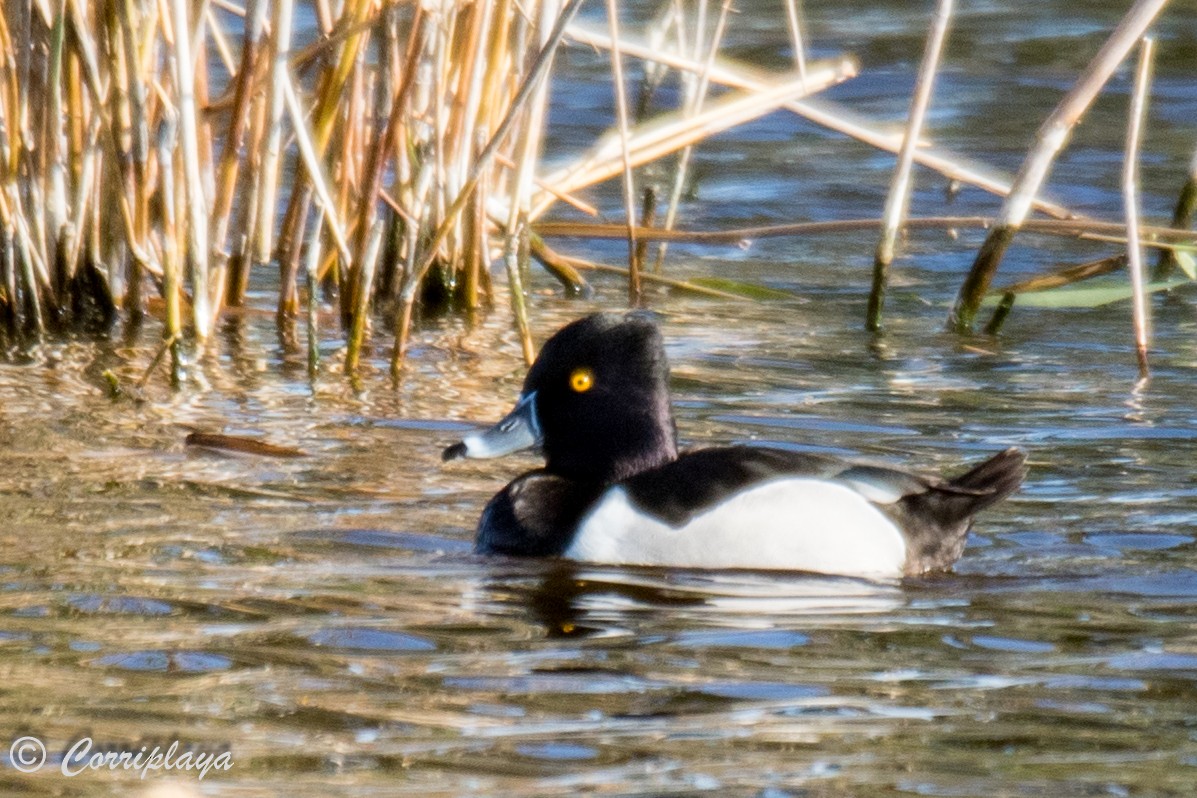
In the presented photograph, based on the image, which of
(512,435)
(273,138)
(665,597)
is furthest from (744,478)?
(273,138)

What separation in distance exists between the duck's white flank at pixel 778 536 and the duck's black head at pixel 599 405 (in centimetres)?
42

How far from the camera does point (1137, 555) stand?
542 centimetres

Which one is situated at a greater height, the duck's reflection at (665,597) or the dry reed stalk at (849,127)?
the dry reed stalk at (849,127)

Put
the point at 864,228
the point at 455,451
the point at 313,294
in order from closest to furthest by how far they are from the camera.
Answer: the point at 455,451 < the point at 313,294 < the point at 864,228

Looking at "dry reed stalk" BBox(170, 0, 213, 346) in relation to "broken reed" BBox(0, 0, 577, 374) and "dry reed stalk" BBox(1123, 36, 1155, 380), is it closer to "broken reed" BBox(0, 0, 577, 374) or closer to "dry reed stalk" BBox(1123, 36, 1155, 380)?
"broken reed" BBox(0, 0, 577, 374)

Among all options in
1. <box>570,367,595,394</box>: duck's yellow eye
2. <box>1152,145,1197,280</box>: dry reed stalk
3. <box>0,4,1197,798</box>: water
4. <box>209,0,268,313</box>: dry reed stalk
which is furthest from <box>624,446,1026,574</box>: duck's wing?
<box>1152,145,1197,280</box>: dry reed stalk

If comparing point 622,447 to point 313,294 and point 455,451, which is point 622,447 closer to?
point 455,451

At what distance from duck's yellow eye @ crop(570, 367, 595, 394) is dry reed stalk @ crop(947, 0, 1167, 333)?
6.70 feet

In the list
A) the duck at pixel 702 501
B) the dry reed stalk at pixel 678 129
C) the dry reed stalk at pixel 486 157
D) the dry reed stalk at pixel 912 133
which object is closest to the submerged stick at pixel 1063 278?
the dry reed stalk at pixel 912 133

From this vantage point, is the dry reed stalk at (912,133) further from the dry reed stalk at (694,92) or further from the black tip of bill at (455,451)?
the black tip of bill at (455,451)

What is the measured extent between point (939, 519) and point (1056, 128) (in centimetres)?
213

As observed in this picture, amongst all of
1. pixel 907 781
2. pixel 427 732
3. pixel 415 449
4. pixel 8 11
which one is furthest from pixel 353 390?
pixel 907 781

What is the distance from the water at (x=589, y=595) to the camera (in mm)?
3793

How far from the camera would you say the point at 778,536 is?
5410mm
